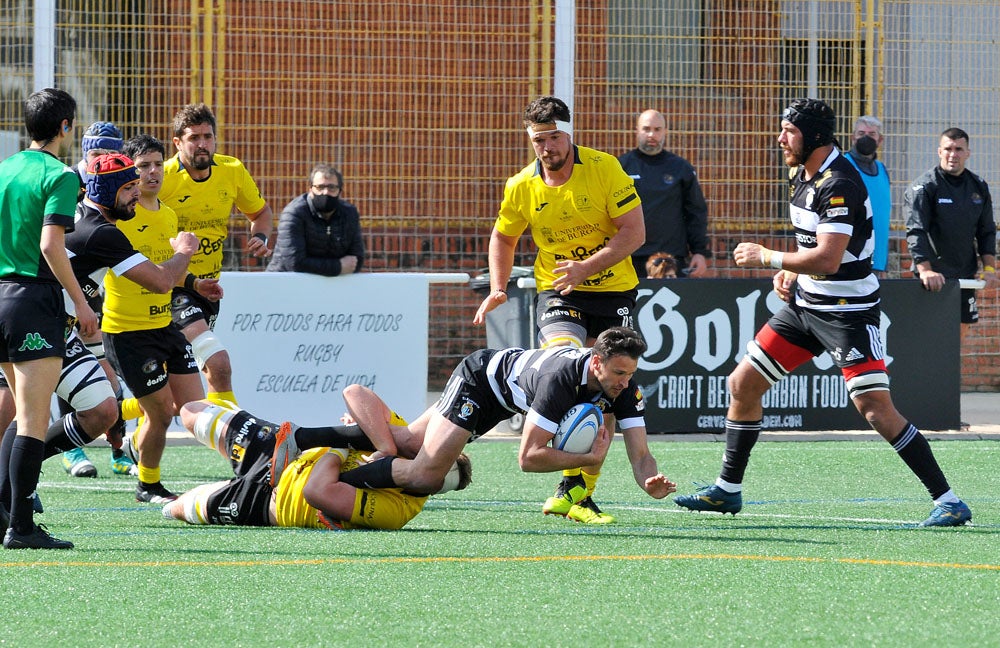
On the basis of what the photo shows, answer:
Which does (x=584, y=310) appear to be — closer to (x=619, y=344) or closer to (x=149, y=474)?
(x=619, y=344)

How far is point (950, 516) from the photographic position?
6.88 metres


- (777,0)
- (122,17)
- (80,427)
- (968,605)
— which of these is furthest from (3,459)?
(777,0)

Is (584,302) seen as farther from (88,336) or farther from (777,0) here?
(777,0)

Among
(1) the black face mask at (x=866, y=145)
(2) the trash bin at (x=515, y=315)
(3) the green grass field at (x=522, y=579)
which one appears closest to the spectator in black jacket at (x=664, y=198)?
(2) the trash bin at (x=515, y=315)

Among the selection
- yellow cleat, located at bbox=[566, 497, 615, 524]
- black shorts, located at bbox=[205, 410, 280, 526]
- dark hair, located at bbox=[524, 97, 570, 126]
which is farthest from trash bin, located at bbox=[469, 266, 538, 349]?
black shorts, located at bbox=[205, 410, 280, 526]

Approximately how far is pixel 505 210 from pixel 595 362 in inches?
66.9

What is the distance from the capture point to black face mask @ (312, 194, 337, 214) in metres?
11.3

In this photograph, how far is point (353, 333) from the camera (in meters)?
11.5

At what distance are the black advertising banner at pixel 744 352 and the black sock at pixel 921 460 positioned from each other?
448 cm

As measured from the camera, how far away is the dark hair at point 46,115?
611 cm

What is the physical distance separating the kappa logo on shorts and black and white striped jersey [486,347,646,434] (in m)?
1.97

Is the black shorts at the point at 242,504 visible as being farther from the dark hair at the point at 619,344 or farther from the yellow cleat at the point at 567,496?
the dark hair at the point at 619,344

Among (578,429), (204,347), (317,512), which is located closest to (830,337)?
(578,429)

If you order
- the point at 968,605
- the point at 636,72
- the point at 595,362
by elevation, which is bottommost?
the point at 968,605
